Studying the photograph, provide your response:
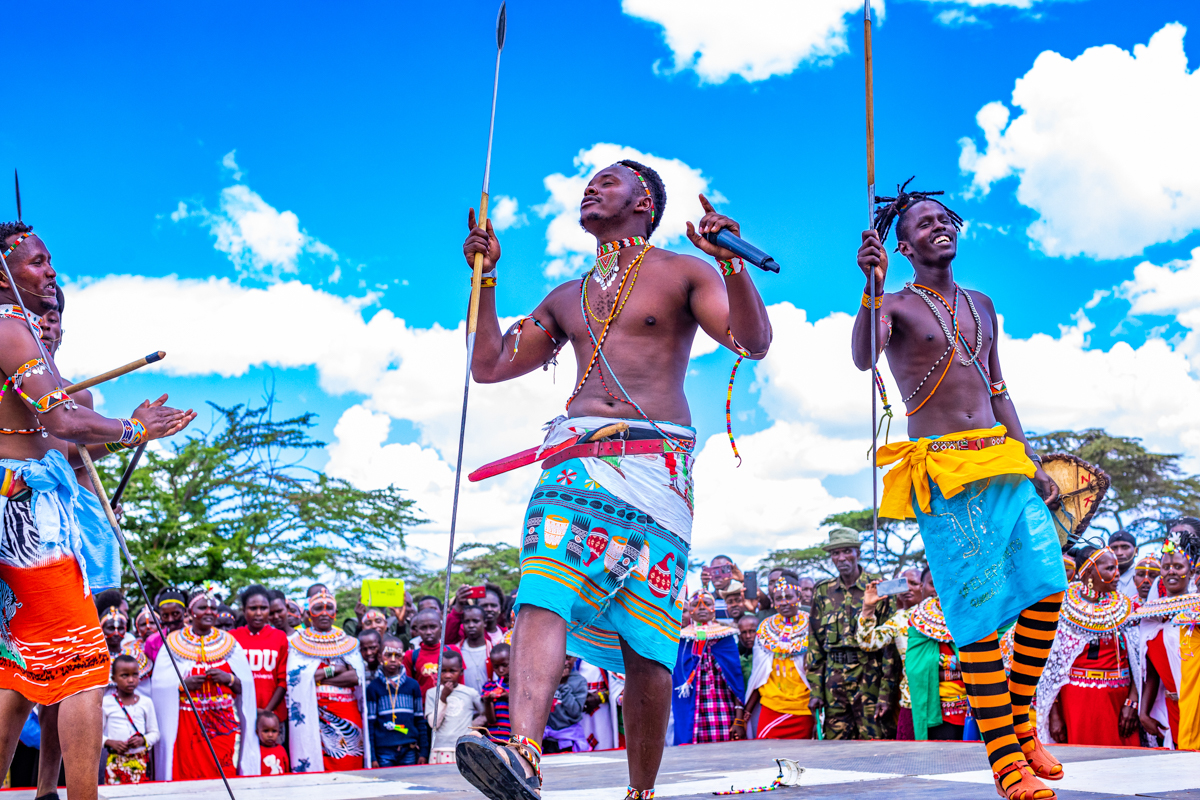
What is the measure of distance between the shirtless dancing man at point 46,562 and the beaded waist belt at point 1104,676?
6556 millimetres

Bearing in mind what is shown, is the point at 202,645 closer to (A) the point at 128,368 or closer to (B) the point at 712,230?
(A) the point at 128,368

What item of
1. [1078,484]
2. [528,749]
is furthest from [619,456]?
[1078,484]

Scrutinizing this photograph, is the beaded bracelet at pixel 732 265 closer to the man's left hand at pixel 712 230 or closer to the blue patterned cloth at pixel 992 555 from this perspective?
the man's left hand at pixel 712 230

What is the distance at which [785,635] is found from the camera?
8.98 meters

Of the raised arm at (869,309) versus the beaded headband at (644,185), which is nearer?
the raised arm at (869,309)

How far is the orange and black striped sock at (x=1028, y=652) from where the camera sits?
13.1ft

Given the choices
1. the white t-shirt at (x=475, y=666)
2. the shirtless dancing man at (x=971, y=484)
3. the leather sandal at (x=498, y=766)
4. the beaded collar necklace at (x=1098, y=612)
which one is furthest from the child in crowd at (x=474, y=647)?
the leather sandal at (x=498, y=766)

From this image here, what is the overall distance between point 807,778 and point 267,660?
5.41m

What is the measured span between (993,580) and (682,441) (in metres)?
1.37

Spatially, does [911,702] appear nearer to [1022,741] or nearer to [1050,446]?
[1022,741]

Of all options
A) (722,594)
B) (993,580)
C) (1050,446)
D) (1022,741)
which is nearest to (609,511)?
(993,580)

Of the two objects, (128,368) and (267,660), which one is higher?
(128,368)

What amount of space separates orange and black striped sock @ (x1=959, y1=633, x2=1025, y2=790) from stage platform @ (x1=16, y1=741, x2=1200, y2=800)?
0.19 meters

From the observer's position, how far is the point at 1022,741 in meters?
3.97
